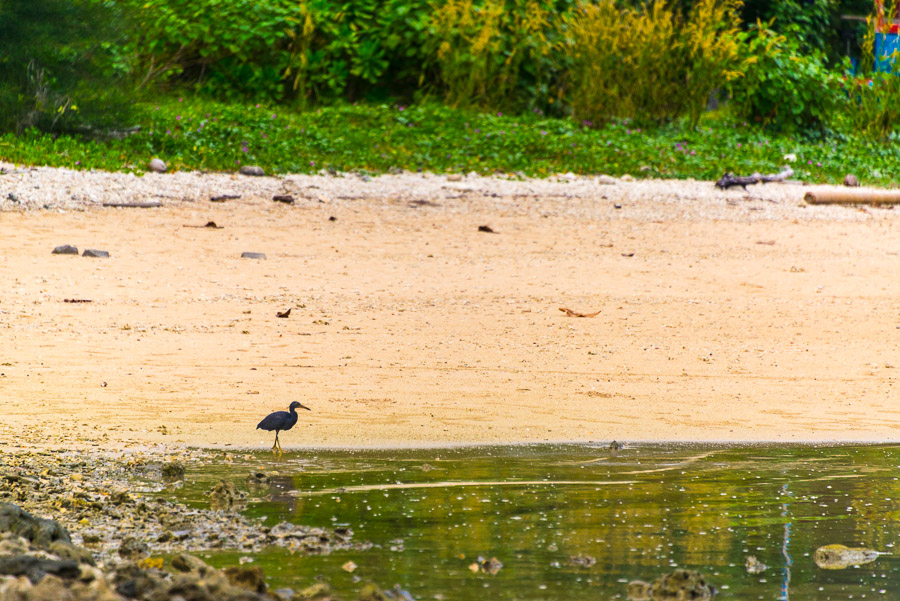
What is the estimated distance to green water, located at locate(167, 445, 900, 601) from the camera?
3949 mm

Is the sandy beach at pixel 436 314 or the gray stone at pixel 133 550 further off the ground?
the sandy beach at pixel 436 314

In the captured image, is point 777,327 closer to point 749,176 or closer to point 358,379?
point 358,379

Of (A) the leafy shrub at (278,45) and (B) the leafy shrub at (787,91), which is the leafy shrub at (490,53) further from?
(B) the leafy shrub at (787,91)

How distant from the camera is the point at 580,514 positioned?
473 cm

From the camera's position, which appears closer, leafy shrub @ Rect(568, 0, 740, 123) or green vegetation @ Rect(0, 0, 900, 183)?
green vegetation @ Rect(0, 0, 900, 183)

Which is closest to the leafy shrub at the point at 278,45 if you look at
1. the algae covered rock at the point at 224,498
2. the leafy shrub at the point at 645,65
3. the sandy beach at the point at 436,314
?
the leafy shrub at the point at 645,65

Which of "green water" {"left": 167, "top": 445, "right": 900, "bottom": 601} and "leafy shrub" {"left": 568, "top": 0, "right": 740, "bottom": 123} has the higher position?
"leafy shrub" {"left": 568, "top": 0, "right": 740, "bottom": 123}

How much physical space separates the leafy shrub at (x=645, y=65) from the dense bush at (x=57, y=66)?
5.90 meters

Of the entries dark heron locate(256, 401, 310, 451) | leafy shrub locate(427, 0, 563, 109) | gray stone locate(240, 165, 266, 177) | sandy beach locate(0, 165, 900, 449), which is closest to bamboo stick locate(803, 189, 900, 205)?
sandy beach locate(0, 165, 900, 449)

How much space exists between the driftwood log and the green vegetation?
0.44 metres

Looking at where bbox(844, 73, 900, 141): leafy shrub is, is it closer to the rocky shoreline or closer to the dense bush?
the dense bush

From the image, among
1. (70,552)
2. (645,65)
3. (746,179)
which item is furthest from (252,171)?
(70,552)

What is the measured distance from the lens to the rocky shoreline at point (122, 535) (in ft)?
10.8

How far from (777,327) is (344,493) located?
14.0 ft
